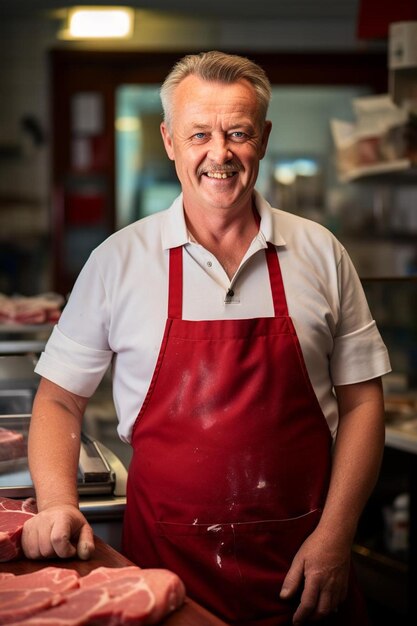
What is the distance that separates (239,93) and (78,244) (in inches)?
199

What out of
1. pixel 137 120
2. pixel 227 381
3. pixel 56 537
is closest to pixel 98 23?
pixel 137 120

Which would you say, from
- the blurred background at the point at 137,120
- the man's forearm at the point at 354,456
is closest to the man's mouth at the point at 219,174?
the man's forearm at the point at 354,456

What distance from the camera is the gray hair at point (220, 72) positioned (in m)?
2.12

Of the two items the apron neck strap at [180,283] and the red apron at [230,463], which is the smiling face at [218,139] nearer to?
the apron neck strap at [180,283]

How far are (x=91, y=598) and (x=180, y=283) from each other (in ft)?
2.72

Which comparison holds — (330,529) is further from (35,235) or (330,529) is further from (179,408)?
(35,235)

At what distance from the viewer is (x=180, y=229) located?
2225 millimetres

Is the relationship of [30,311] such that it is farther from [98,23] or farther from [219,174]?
[98,23]

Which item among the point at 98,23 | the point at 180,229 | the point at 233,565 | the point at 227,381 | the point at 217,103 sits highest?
the point at 98,23

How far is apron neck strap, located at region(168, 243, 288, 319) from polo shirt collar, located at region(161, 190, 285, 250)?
18 mm

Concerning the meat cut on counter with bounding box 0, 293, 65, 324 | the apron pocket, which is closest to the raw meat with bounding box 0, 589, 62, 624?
the apron pocket

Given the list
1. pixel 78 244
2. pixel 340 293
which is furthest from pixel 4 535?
pixel 78 244

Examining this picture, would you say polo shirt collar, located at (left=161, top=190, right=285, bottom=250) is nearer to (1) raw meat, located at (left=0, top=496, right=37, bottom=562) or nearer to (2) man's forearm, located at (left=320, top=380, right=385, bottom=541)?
(2) man's forearm, located at (left=320, top=380, right=385, bottom=541)

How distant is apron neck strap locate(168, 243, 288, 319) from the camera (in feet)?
7.13
